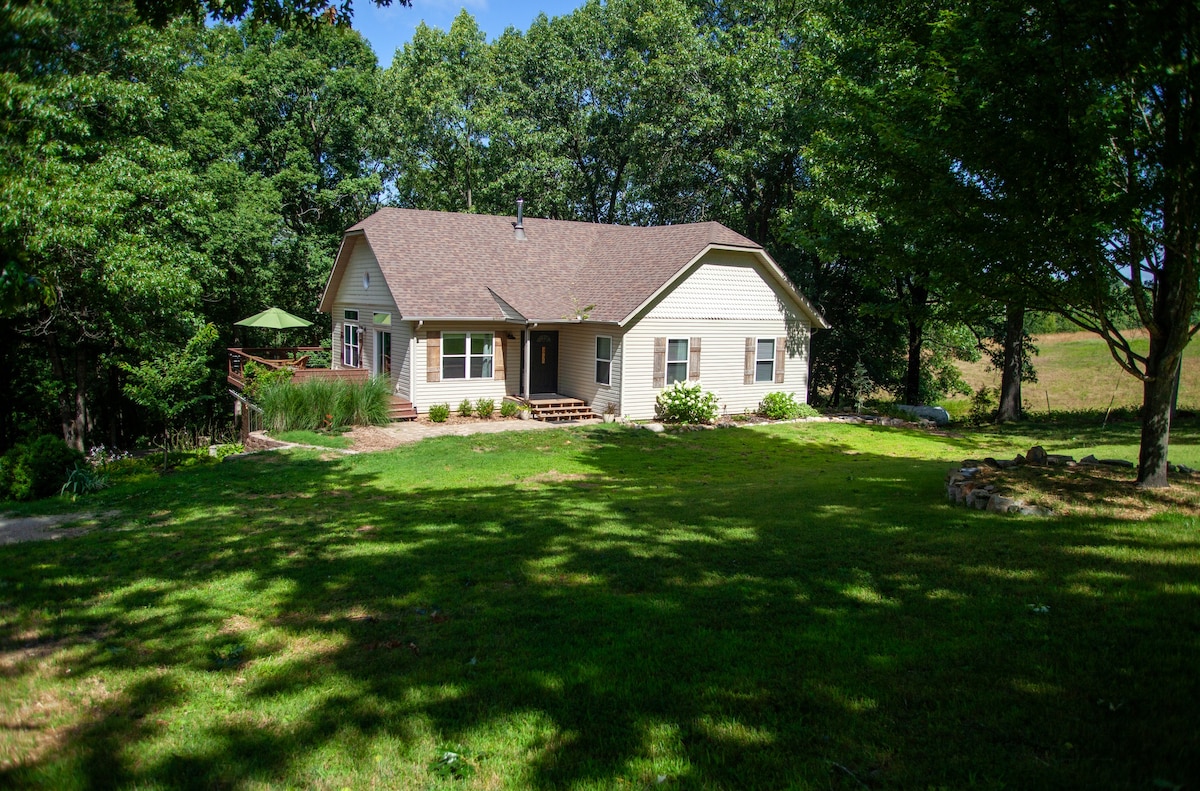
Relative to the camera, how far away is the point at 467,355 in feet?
74.6

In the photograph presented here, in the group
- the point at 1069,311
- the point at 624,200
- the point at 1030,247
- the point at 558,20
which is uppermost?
the point at 558,20

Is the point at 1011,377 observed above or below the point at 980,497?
above

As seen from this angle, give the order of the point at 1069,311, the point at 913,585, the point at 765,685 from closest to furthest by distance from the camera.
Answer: the point at 765,685 → the point at 913,585 → the point at 1069,311

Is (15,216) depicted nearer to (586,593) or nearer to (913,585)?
(586,593)

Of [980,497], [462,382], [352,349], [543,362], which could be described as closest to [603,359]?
[543,362]

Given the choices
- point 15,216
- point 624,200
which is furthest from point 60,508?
point 624,200

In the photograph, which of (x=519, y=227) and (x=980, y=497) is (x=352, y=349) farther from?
(x=980, y=497)

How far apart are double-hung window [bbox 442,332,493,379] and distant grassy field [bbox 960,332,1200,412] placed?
20.7m

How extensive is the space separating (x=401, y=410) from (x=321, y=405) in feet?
8.43

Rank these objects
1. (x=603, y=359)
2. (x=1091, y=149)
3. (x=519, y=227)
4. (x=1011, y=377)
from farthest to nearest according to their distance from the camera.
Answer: (x=519, y=227)
(x=1011, y=377)
(x=603, y=359)
(x=1091, y=149)

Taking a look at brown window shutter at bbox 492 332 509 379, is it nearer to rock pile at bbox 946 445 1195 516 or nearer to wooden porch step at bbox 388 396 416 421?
wooden porch step at bbox 388 396 416 421

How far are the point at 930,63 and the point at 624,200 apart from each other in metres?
28.8

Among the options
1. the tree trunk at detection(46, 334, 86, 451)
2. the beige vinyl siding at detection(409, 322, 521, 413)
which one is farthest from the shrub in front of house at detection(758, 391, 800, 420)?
the tree trunk at detection(46, 334, 86, 451)

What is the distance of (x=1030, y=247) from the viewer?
9.10 metres
